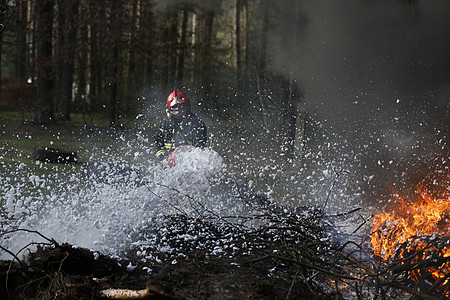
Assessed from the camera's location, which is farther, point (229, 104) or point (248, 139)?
point (229, 104)

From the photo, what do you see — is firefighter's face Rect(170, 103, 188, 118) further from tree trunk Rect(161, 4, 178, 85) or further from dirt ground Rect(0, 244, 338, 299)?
tree trunk Rect(161, 4, 178, 85)

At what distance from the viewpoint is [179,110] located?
7.04m

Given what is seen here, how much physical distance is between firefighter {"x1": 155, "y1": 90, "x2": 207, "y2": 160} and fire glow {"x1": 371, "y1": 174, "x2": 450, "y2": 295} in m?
3.35

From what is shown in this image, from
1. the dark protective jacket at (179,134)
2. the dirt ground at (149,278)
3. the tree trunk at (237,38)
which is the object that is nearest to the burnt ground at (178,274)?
the dirt ground at (149,278)

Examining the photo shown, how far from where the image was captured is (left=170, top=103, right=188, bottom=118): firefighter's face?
7023 millimetres

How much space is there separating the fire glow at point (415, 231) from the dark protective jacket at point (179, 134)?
332 centimetres

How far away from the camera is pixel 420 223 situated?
4285mm

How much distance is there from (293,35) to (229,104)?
4536mm

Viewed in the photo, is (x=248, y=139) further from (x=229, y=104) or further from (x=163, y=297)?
(x=163, y=297)

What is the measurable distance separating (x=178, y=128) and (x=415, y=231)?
4024mm

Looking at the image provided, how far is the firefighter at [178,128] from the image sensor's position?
275 inches

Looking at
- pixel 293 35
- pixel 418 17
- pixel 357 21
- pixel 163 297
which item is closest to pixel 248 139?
pixel 293 35

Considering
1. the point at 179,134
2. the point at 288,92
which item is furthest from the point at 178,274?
the point at 288,92

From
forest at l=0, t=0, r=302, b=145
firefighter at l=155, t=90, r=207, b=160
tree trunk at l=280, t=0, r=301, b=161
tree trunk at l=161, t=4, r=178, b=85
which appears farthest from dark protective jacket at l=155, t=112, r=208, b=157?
tree trunk at l=161, t=4, r=178, b=85
